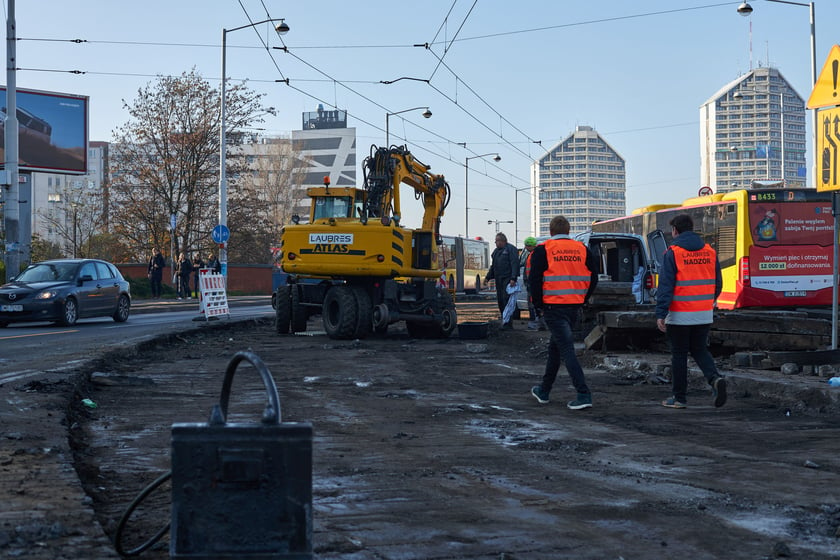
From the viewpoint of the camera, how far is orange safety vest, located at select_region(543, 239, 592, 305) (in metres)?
9.10

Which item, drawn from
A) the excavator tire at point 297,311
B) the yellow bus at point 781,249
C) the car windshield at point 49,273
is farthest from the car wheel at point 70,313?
the yellow bus at point 781,249

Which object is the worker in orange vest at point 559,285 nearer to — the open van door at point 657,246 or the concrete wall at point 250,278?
the open van door at point 657,246

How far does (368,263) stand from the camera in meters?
17.2

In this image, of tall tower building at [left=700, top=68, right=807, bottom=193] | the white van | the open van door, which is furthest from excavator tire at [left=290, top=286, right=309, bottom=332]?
tall tower building at [left=700, top=68, right=807, bottom=193]

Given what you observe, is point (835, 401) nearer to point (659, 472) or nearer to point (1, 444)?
point (659, 472)

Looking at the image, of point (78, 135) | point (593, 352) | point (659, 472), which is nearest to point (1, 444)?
point (659, 472)

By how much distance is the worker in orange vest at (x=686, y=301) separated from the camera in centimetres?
890

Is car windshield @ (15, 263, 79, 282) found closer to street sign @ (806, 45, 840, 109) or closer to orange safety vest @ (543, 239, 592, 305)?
orange safety vest @ (543, 239, 592, 305)

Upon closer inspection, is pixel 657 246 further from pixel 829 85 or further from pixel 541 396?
pixel 541 396

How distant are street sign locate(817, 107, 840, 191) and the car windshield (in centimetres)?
1558

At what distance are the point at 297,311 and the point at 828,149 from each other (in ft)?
35.2

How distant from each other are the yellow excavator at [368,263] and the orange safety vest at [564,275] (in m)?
8.08

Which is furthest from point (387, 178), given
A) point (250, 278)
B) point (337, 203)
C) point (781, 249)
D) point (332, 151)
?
point (332, 151)

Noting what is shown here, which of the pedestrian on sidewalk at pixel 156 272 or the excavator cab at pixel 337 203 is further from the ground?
the excavator cab at pixel 337 203
